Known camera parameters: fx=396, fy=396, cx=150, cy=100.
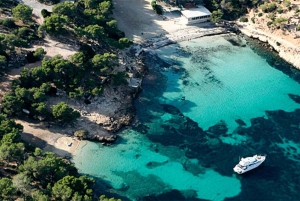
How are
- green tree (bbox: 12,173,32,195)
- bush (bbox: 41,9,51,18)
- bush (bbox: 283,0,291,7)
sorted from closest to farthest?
green tree (bbox: 12,173,32,195), bush (bbox: 41,9,51,18), bush (bbox: 283,0,291,7)

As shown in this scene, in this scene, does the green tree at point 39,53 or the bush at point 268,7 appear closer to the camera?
the green tree at point 39,53

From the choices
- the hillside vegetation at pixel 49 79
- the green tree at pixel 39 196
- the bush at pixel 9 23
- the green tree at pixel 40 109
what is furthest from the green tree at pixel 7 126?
the bush at pixel 9 23

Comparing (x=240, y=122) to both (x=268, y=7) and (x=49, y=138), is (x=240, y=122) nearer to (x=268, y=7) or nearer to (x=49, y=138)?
(x=49, y=138)

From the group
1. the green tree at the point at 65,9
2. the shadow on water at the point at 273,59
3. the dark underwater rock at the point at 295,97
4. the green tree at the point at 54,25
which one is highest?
the green tree at the point at 65,9

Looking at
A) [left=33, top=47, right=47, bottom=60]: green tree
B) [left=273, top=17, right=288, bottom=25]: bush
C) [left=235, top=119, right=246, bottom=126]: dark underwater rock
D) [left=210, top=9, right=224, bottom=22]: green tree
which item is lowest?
[left=235, top=119, right=246, bottom=126]: dark underwater rock

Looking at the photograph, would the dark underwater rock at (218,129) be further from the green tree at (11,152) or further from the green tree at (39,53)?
the green tree at (39,53)

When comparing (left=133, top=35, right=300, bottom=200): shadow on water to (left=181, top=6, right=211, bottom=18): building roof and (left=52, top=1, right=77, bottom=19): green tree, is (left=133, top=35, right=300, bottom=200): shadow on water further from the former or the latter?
(left=181, top=6, right=211, bottom=18): building roof

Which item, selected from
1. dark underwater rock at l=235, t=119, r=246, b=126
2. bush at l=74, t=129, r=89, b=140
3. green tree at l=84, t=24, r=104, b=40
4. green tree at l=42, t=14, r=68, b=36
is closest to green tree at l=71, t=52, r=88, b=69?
green tree at l=84, t=24, r=104, b=40
